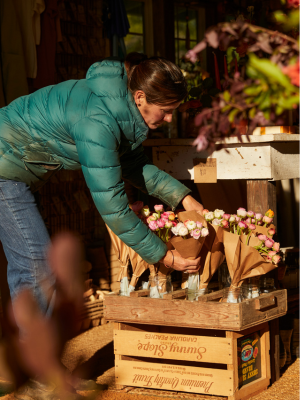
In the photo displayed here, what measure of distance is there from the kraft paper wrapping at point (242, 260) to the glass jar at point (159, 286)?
1.15 ft

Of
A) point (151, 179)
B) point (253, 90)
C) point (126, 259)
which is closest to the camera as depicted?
point (253, 90)

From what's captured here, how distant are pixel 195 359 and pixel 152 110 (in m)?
1.19

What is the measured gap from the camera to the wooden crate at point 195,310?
7.50 feet

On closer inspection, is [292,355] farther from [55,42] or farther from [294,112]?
[55,42]

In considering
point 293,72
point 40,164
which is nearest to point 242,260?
point 40,164

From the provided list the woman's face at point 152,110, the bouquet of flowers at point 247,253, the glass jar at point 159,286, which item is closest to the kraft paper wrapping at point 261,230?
the bouquet of flowers at point 247,253

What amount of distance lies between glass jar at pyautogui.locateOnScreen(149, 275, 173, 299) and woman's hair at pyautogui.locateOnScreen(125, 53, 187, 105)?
91 centimetres

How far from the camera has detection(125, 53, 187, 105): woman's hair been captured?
2092mm

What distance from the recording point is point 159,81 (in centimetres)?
209

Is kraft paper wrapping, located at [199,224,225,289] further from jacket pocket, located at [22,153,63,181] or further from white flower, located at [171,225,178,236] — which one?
jacket pocket, located at [22,153,63,181]

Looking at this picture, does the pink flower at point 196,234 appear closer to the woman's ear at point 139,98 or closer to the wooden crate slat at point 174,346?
the wooden crate slat at point 174,346

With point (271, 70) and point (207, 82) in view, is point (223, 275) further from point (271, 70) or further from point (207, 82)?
point (271, 70)

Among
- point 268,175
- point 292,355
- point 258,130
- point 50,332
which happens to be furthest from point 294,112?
point 50,332

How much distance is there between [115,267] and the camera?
4328 mm
